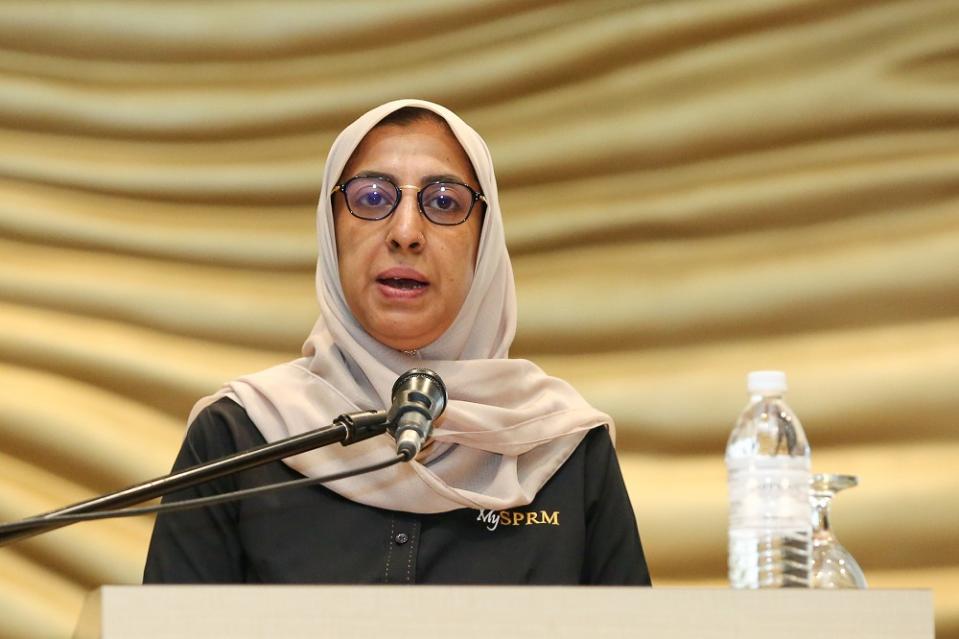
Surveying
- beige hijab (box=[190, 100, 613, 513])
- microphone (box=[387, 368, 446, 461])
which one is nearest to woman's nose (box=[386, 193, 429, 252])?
beige hijab (box=[190, 100, 613, 513])

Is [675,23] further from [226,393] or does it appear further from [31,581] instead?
[31,581]

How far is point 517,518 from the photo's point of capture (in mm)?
1536

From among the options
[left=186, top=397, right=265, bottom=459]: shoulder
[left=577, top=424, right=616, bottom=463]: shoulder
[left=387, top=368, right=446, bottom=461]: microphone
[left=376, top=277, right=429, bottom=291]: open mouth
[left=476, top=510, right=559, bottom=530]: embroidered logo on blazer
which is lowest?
[left=387, top=368, right=446, bottom=461]: microphone

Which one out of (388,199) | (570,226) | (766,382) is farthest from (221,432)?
(570,226)

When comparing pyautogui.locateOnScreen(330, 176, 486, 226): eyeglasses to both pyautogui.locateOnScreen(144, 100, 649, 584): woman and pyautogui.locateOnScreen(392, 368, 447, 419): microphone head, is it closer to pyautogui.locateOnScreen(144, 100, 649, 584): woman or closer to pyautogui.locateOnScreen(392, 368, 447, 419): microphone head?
pyautogui.locateOnScreen(144, 100, 649, 584): woman

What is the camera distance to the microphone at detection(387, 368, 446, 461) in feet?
3.42

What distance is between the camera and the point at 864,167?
209 cm

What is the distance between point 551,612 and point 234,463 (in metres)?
0.37

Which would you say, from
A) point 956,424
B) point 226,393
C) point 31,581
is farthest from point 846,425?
point 31,581

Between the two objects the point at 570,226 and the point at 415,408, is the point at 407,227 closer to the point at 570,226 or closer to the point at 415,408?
the point at 415,408

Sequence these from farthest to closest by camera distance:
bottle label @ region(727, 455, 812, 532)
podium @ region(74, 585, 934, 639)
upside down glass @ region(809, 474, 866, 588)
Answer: upside down glass @ region(809, 474, 866, 588) < bottle label @ region(727, 455, 812, 532) < podium @ region(74, 585, 934, 639)

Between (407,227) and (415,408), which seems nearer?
(415,408)

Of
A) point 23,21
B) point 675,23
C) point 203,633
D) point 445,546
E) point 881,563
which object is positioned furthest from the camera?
point 23,21

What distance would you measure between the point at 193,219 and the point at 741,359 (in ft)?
3.38
